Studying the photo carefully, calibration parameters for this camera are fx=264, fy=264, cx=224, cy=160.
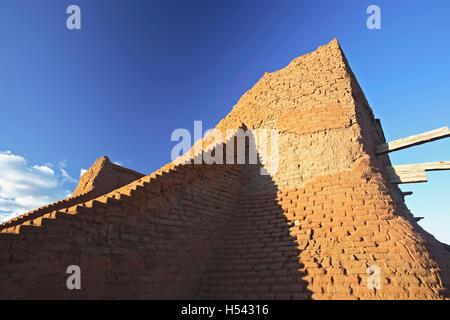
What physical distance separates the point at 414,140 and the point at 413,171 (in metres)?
0.83

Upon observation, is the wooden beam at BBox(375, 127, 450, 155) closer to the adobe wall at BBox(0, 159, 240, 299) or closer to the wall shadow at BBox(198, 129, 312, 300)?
the wall shadow at BBox(198, 129, 312, 300)

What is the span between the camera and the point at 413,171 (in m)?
5.70

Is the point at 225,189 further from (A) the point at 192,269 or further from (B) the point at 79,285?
(B) the point at 79,285

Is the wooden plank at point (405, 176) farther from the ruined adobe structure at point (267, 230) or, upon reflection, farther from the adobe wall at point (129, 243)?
the adobe wall at point (129, 243)

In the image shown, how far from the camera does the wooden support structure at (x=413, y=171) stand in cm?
558

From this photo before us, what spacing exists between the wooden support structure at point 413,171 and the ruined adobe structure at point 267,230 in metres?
0.32

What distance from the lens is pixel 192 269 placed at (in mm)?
4883

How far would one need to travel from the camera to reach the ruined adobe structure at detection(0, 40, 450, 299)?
3459 millimetres

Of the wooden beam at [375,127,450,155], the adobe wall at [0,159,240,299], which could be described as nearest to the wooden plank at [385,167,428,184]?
the wooden beam at [375,127,450,155]

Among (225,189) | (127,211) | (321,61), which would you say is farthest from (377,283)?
(321,61)

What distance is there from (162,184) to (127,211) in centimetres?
94

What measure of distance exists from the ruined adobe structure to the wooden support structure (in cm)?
32
